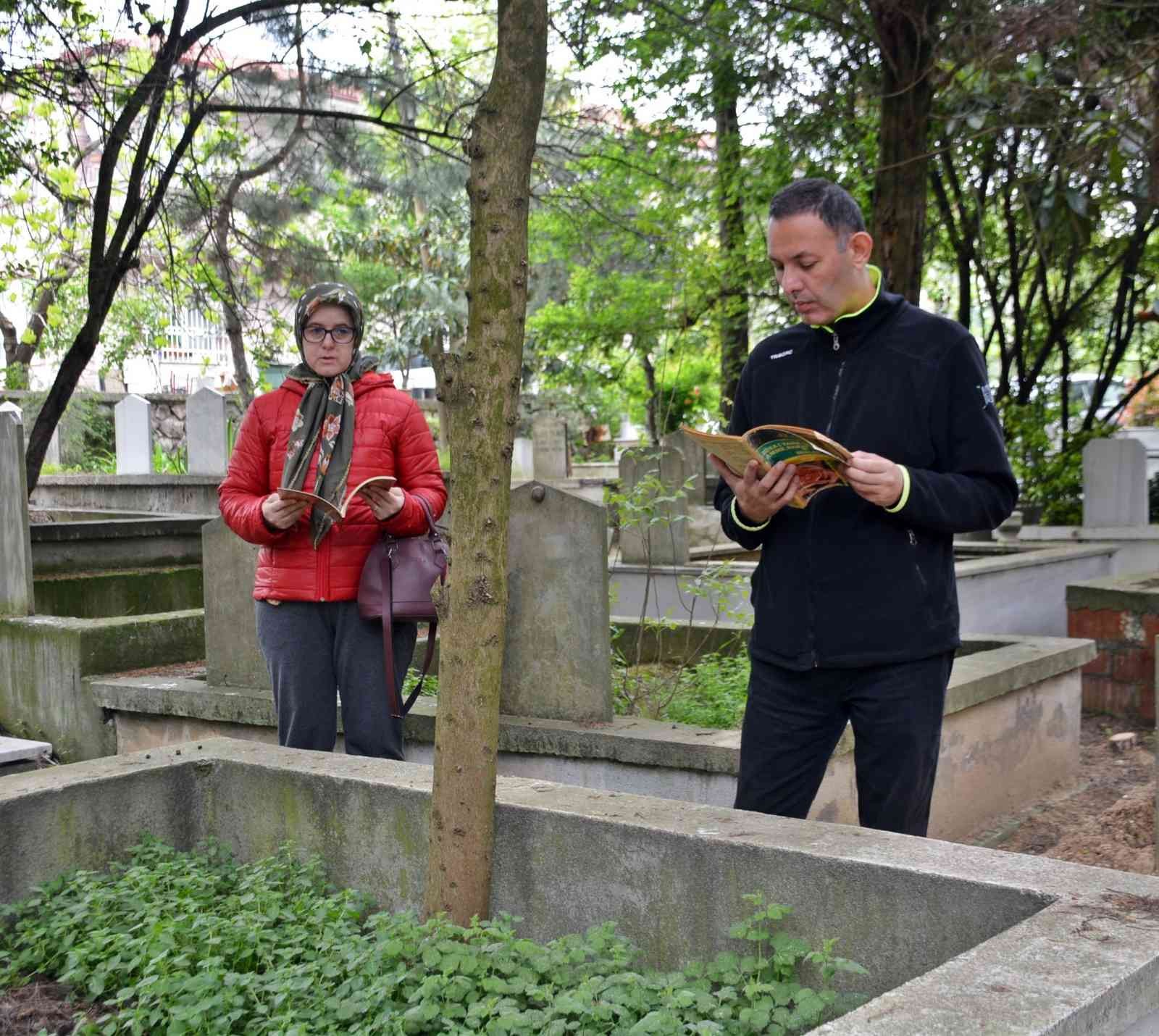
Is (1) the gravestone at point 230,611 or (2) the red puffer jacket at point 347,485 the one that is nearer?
(2) the red puffer jacket at point 347,485

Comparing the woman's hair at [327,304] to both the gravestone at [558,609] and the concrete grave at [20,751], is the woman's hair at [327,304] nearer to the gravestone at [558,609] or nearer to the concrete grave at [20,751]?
the gravestone at [558,609]

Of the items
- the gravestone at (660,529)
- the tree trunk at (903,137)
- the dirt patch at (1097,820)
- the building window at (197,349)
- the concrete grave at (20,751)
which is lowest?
the dirt patch at (1097,820)

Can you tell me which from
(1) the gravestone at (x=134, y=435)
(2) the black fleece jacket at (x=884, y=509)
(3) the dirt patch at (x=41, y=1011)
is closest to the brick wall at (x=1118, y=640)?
(2) the black fleece jacket at (x=884, y=509)

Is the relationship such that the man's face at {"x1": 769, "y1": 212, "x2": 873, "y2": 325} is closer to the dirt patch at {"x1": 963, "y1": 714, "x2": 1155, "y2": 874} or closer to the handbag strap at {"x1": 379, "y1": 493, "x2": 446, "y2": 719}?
the handbag strap at {"x1": 379, "y1": 493, "x2": 446, "y2": 719}

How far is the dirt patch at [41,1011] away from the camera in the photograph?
9.25 ft

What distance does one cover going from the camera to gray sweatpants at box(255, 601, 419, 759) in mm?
4250

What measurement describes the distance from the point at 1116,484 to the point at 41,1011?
11.0 meters

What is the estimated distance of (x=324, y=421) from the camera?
4.35 m

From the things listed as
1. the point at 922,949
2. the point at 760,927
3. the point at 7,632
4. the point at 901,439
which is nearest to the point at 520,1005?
the point at 760,927

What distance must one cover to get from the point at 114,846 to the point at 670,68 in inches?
414

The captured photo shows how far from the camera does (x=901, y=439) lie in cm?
300

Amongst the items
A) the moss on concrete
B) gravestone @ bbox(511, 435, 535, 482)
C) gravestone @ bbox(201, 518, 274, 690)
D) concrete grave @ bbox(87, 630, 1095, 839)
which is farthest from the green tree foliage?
gravestone @ bbox(511, 435, 535, 482)

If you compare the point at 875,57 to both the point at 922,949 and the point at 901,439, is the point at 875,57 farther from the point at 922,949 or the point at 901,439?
the point at 922,949

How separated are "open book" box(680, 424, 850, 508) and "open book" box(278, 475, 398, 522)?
1426mm
